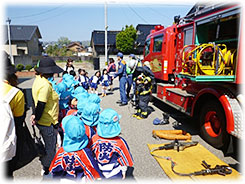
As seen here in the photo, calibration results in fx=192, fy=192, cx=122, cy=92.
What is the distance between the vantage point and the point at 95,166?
213 cm

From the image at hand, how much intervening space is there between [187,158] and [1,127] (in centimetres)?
315

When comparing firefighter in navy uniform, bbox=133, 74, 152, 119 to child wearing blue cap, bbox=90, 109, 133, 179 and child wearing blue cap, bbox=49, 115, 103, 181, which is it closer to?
child wearing blue cap, bbox=90, 109, 133, 179

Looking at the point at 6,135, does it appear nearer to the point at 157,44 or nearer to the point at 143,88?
the point at 143,88

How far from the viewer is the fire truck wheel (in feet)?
12.4

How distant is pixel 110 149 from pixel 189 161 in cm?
198

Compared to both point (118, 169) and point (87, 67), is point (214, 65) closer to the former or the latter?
point (118, 169)

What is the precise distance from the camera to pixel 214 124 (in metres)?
4.15

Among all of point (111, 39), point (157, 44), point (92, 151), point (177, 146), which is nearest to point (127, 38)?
point (111, 39)

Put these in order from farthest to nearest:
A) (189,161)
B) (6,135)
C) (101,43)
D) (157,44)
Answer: (101,43)
(157,44)
(189,161)
(6,135)

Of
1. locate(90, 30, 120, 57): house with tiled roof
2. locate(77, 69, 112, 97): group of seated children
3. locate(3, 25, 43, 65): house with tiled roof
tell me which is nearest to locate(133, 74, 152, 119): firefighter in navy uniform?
locate(77, 69, 112, 97): group of seated children

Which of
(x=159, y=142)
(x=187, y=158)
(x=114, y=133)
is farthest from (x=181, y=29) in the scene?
(x=114, y=133)

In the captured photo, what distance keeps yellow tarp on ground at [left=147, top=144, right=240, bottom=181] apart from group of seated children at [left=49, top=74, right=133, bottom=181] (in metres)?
1.24

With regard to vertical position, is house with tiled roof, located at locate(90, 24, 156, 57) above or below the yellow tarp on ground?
above

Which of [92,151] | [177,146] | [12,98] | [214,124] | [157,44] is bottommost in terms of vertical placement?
[177,146]
